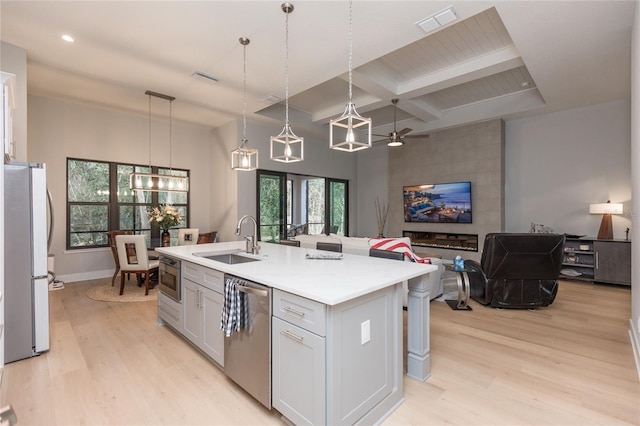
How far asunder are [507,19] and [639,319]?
9.62 feet

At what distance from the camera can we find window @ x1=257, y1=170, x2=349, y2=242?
6.99m

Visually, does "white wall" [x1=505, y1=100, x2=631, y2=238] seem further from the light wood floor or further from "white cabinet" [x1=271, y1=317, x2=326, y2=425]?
"white cabinet" [x1=271, y1=317, x2=326, y2=425]

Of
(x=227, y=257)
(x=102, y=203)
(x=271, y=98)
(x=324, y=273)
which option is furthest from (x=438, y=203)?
(x=102, y=203)

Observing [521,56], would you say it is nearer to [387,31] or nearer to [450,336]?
[387,31]

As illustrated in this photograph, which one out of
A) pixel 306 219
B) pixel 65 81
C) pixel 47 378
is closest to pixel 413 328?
pixel 47 378

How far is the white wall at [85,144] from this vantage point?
5.24 metres

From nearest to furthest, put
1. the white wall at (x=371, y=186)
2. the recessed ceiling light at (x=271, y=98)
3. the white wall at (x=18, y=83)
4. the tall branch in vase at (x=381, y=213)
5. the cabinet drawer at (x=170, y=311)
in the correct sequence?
the cabinet drawer at (x=170, y=311) → the white wall at (x=18, y=83) → the recessed ceiling light at (x=271, y=98) → the tall branch in vase at (x=381, y=213) → the white wall at (x=371, y=186)

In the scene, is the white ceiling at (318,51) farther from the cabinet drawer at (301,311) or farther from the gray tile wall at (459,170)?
the cabinet drawer at (301,311)

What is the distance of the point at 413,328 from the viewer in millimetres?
2439

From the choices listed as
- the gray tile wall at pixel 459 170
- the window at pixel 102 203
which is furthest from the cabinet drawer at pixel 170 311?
the gray tile wall at pixel 459 170

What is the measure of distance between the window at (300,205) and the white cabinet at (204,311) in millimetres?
3896

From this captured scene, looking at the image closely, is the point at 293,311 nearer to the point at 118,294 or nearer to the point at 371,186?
the point at 118,294

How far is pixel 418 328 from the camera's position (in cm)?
240

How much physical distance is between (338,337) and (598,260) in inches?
226
